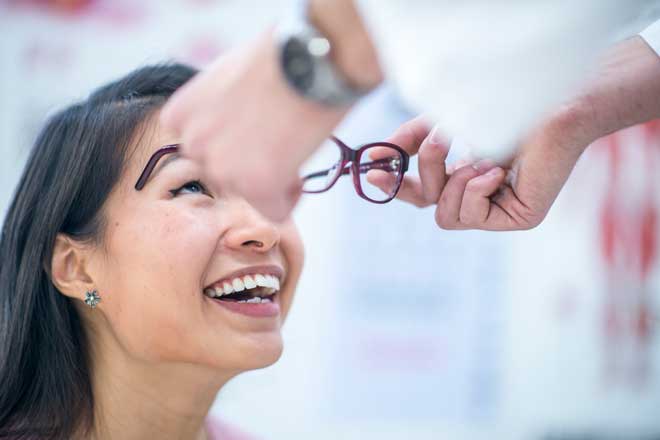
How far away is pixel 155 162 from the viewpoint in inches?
60.9

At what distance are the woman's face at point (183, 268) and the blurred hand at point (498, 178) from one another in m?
0.37

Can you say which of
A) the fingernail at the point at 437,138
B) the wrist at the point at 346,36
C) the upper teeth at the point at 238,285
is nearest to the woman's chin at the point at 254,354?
the upper teeth at the point at 238,285

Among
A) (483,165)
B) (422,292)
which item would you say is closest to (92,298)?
(483,165)

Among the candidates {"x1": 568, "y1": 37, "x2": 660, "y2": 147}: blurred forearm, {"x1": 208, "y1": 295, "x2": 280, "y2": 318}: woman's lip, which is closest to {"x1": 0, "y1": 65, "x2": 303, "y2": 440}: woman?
{"x1": 208, "y1": 295, "x2": 280, "y2": 318}: woman's lip

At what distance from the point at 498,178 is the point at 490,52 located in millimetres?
625

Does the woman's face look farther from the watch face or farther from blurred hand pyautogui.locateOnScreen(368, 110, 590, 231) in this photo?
the watch face

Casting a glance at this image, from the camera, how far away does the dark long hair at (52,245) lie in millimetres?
1586

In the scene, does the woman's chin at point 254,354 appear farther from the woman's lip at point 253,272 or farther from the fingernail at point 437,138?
the fingernail at point 437,138

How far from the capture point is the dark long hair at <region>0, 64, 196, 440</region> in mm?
1586

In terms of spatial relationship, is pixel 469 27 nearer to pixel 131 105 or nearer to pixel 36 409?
pixel 131 105

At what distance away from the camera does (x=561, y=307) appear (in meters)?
3.09

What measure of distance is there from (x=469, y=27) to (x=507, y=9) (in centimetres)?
4

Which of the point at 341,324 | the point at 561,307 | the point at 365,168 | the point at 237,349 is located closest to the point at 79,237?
the point at 237,349

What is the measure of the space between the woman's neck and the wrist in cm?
102
